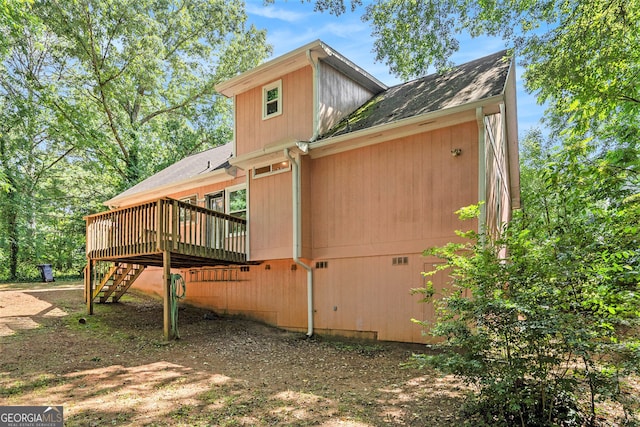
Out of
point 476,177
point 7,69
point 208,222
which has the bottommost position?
point 208,222

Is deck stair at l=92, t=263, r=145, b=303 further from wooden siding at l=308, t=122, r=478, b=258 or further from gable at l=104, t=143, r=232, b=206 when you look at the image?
wooden siding at l=308, t=122, r=478, b=258

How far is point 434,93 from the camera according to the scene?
860cm

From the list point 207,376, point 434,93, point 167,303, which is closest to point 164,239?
point 167,303

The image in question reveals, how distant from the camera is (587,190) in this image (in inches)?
159

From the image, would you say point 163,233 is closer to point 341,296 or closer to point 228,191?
point 228,191

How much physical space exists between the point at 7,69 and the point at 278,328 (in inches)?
683

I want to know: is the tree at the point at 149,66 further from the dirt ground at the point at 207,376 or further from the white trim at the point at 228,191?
the dirt ground at the point at 207,376

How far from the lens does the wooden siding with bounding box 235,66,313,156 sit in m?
8.98

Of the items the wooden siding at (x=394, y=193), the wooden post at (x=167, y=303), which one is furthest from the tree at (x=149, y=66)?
the wooden siding at (x=394, y=193)

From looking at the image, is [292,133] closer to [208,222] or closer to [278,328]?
[208,222]

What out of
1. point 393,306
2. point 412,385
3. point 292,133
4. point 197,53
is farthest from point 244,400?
point 197,53

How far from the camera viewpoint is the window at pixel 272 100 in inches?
374

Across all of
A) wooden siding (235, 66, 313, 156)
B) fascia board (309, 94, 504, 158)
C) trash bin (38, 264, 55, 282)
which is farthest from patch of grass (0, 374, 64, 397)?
trash bin (38, 264, 55, 282)

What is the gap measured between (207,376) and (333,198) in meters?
4.64
